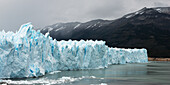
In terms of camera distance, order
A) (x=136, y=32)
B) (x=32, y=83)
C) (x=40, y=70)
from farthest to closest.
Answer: (x=136, y=32)
(x=40, y=70)
(x=32, y=83)

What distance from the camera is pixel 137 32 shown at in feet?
372

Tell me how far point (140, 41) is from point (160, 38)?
9.18 metres

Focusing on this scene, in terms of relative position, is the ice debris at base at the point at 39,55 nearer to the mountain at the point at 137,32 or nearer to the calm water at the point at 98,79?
the calm water at the point at 98,79

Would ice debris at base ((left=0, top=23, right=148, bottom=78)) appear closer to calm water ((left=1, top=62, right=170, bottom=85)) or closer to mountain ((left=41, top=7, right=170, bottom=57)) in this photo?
calm water ((left=1, top=62, right=170, bottom=85))

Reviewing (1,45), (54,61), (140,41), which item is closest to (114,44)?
(140,41)

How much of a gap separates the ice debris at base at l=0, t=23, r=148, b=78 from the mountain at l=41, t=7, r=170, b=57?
70.8 meters

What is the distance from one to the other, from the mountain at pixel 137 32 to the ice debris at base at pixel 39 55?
70756mm

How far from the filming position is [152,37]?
107 metres

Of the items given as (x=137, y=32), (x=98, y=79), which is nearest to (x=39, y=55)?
(x=98, y=79)

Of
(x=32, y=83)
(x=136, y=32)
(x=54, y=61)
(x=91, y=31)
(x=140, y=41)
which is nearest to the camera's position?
(x=32, y=83)

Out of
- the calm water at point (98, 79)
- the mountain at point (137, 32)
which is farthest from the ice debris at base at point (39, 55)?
the mountain at point (137, 32)

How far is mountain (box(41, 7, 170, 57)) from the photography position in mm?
100875

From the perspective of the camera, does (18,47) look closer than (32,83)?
No

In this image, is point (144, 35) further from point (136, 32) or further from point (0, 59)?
point (0, 59)
